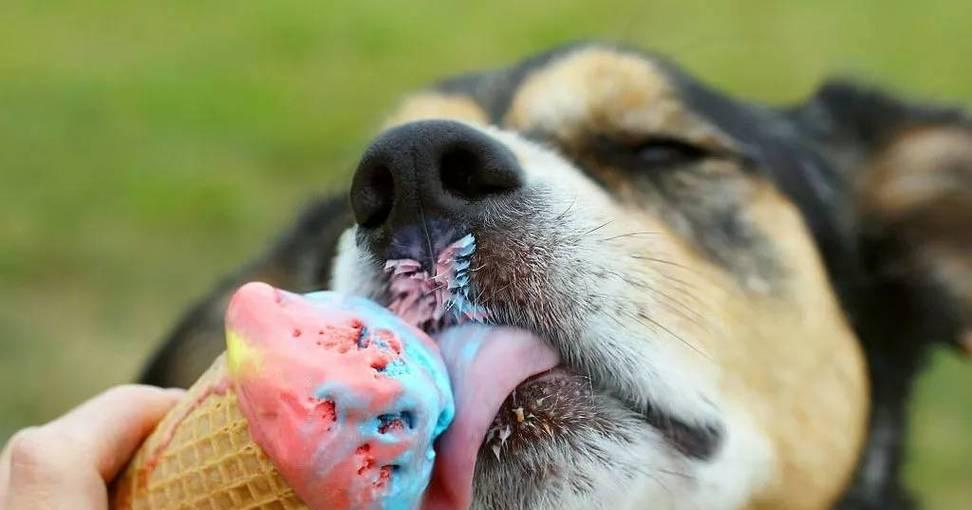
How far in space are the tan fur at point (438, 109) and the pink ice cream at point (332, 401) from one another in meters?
1.35

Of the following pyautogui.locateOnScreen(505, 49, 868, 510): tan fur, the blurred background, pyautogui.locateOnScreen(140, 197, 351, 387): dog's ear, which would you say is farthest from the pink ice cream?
the blurred background

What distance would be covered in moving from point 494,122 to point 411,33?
19.0ft

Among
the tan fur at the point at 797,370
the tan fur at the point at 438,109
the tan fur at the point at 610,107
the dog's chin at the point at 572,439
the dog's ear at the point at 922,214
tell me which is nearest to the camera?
the dog's chin at the point at 572,439

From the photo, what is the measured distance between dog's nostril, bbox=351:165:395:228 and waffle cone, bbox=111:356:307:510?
361 millimetres

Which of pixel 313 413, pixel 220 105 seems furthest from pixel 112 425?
pixel 220 105

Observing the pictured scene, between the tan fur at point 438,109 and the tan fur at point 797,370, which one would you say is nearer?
the tan fur at point 797,370

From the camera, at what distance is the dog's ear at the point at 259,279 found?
Result: 2.80 m

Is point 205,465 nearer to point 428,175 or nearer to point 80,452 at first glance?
point 80,452

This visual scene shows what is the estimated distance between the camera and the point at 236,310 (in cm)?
146

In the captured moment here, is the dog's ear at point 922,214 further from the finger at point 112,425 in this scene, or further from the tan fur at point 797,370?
the finger at point 112,425

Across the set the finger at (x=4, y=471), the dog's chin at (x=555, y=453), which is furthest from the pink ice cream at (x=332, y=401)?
the finger at (x=4, y=471)

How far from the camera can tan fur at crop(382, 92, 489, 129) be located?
277 centimetres

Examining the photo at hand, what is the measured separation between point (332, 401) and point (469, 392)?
0.92 ft

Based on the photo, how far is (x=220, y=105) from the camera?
7.40 meters
